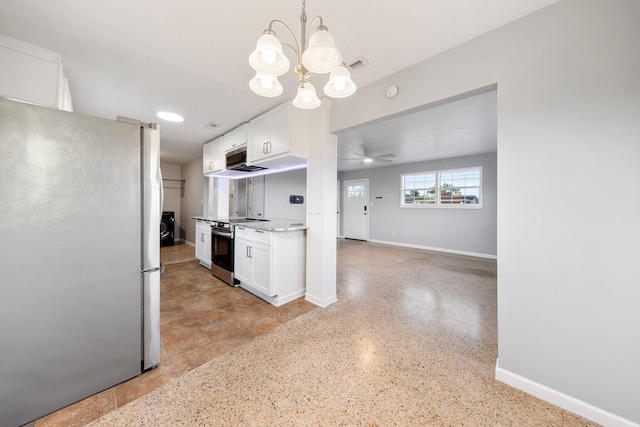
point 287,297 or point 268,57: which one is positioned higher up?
point 268,57

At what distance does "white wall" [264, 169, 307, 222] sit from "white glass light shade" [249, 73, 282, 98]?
8.70 feet

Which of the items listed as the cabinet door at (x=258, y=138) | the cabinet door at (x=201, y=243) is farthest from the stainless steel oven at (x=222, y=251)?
the cabinet door at (x=258, y=138)

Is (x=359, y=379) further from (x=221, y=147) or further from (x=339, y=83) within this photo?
(x=221, y=147)

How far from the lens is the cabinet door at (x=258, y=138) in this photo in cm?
294

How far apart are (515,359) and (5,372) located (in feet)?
9.53

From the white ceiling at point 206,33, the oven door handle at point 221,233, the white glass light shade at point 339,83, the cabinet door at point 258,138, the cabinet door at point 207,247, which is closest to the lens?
the white glass light shade at point 339,83

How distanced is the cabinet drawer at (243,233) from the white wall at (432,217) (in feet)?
16.2

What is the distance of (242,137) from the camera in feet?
11.2

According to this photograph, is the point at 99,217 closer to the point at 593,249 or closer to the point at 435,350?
the point at 435,350

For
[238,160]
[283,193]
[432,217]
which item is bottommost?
[432,217]

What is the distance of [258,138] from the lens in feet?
10.1

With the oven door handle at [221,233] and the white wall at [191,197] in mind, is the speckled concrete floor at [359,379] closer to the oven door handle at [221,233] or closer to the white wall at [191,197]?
the oven door handle at [221,233]

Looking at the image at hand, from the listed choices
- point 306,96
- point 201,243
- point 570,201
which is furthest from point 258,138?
point 570,201

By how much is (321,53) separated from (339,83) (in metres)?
0.22
